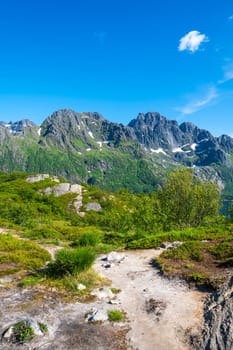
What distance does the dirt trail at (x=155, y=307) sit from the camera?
35.0 ft

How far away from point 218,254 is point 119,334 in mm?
10833

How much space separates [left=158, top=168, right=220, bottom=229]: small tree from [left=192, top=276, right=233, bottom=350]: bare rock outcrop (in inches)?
1064

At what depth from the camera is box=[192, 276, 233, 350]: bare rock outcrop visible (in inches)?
393

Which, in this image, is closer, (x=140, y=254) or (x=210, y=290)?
(x=210, y=290)

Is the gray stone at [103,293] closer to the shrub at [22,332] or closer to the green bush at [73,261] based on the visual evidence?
the green bush at [73,261]

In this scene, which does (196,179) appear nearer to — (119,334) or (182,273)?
(182,273)

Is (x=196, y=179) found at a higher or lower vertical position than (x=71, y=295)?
higher

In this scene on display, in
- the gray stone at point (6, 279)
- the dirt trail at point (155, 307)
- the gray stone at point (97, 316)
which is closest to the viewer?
the dirt trail at point (155, 307)

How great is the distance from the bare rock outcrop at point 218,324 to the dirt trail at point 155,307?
0.40 m

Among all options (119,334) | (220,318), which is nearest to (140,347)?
(119,334)

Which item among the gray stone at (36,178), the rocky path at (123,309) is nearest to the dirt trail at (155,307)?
the rocky path at (123,309)

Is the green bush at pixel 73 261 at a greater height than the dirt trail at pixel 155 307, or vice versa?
the green bush at pixel 73 261

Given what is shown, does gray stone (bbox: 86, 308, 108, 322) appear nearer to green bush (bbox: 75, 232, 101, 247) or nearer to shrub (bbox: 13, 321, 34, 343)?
shrub (bbox: 13, 321, 34, 343)

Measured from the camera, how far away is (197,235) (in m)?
26.8
